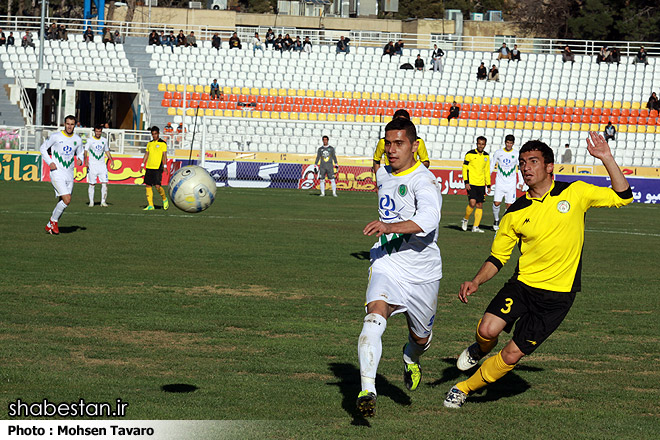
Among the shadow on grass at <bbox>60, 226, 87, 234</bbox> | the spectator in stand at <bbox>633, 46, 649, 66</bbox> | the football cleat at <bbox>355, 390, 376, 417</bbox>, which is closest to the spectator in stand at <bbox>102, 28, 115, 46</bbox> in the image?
the spectator in stand at <bbox>633, 46, 649, 66</bbox>

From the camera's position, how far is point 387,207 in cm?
671

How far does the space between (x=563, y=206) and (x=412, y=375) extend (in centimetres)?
176

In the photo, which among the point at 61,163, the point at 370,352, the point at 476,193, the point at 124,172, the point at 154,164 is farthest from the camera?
the point at 124,172

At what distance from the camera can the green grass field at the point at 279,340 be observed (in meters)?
6.32

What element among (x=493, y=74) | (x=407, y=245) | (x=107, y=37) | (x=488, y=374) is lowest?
(x=488, y=374)

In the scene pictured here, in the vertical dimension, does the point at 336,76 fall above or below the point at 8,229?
above

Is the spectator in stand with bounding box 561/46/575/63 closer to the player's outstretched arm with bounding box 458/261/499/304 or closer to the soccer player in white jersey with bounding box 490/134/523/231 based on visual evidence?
the soccer player in white jersey with bounding box 490/134/523/231

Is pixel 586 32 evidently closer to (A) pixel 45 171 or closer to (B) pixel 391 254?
(A) pixel 45 171

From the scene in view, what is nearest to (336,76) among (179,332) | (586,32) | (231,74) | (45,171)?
(231,74)

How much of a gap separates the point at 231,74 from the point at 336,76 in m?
5.64

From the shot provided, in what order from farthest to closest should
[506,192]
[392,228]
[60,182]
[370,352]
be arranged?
[506,192] < [60,182] < [392,228] < [370,352]

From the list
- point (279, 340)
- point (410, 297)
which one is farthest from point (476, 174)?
point (410, 297)

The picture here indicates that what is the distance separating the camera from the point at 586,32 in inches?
2576

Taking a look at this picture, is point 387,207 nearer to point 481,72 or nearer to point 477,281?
point 477,281
